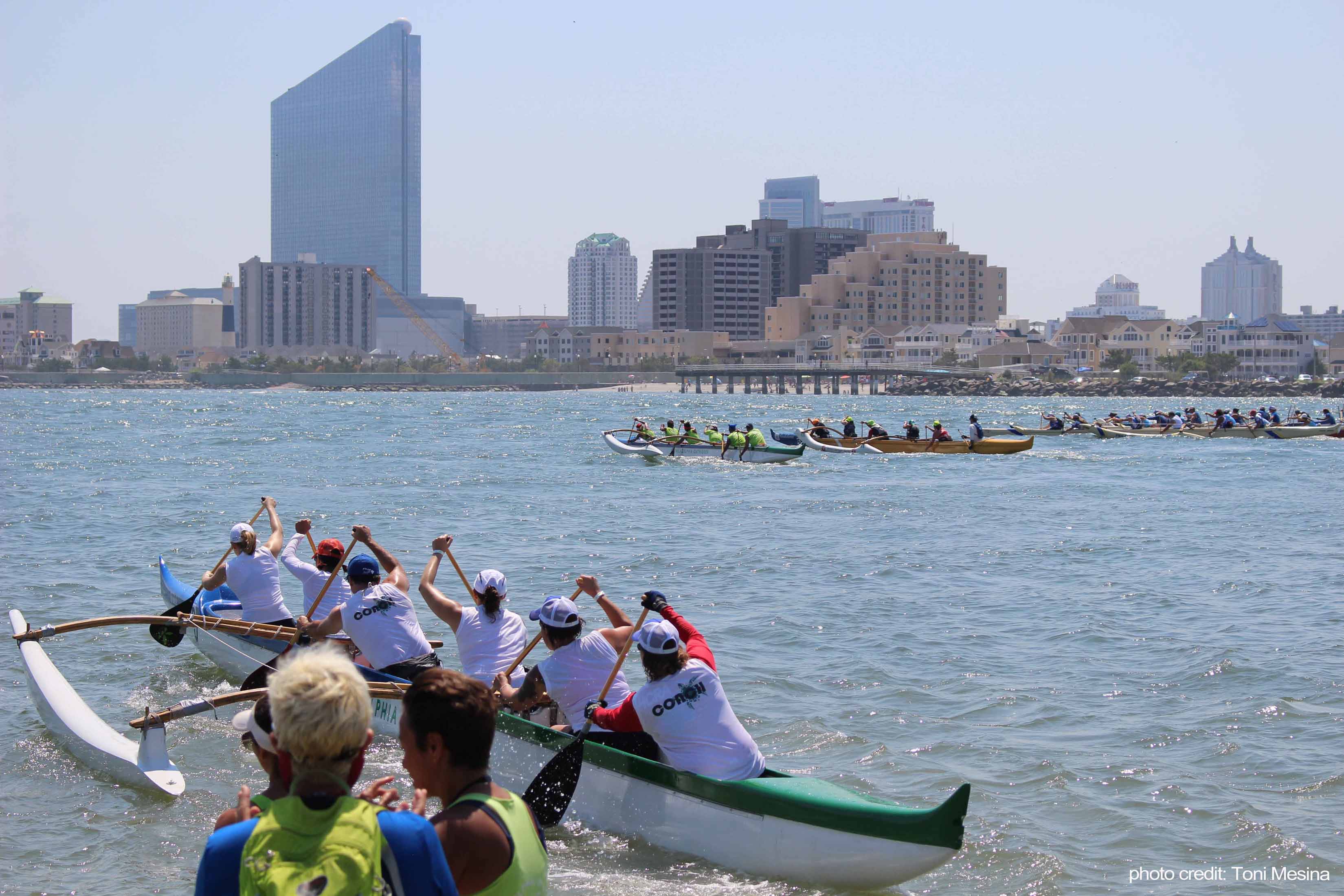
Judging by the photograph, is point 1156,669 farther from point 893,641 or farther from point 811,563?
point 811,563

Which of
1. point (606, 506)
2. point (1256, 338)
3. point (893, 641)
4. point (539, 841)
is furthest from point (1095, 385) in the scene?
point (539, 841)

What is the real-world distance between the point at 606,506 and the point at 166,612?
15081mm

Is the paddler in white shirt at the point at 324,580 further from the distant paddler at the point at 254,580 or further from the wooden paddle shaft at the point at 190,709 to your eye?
the wooden paddle shaft at the point at 190,709

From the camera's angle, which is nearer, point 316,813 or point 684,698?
point 316,813

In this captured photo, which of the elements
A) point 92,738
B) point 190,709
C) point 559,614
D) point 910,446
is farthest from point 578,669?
point 910,446

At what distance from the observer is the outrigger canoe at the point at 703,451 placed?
125 ft

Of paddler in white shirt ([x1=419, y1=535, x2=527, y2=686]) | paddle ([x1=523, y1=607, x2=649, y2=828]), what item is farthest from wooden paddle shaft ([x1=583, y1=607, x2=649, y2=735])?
paddler in white shirt ([x1=419, y1=535, x2=527, y2=686])

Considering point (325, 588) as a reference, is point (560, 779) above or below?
below

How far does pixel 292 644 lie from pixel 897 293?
182 metres

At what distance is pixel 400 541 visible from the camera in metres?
22.5

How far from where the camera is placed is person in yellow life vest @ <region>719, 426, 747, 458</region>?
1481 inches

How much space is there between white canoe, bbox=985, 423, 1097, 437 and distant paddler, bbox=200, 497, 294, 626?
121 feet

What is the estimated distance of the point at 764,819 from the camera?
7.38 m

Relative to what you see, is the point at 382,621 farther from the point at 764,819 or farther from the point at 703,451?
the point at 703,451
